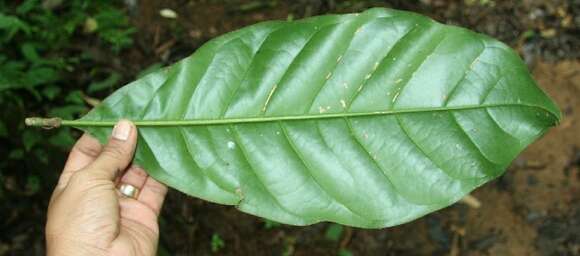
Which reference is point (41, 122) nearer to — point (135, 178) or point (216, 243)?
point (135, 178)

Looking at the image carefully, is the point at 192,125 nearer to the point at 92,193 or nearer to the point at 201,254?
the point at 92,193

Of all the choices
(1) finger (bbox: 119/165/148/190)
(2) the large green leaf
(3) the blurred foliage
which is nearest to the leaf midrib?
(2) the large green leaf

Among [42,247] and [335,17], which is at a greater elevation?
[335,17]

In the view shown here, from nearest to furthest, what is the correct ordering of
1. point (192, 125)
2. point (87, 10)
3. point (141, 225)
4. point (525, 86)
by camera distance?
point (525, 86), point (192, 125), point (141, 225), point (87, 10)

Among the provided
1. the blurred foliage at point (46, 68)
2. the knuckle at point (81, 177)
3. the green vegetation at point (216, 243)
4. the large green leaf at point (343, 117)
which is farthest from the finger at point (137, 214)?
the green vegetation at point (216, 243)

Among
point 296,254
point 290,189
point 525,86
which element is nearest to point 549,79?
point 296,254

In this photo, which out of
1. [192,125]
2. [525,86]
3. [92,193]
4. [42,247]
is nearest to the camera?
[525,86]

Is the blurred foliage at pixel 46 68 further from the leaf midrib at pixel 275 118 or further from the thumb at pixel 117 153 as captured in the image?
the leaf midrib at pixel 275 118

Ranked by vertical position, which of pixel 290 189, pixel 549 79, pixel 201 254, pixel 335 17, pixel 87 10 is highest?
pixel 335 17

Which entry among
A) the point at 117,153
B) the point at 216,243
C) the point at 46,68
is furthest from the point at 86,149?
the point at 216,243
